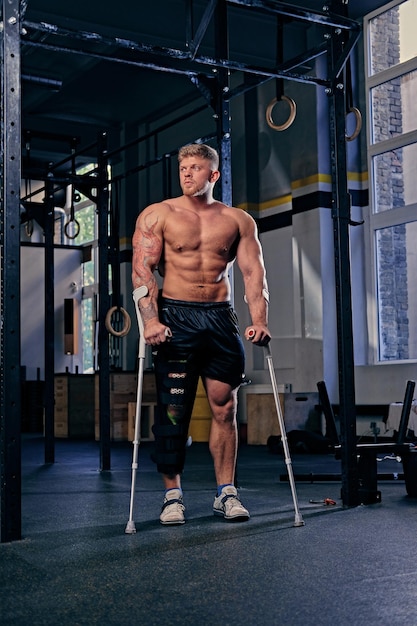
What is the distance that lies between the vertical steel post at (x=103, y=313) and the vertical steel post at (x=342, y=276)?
8.02 feet

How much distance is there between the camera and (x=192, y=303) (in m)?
3.76

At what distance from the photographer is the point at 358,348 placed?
9523mm

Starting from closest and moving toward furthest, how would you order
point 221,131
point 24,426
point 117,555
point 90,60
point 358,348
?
point 117,555
point 221,131
point 358,348
point 90,60
point 24,426

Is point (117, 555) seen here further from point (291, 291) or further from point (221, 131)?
point (291, 291)

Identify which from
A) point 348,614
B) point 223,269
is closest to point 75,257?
point 223,269

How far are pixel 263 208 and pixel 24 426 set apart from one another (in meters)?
5.93

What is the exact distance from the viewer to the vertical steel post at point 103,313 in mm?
6223

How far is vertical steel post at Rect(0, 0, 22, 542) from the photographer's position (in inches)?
129

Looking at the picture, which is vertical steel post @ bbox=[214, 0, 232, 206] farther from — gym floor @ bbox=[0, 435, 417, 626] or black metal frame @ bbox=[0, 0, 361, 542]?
gym floor @ bbox=[0, 435, 417, 626]

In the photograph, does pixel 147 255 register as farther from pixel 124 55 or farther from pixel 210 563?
pixel 124 55

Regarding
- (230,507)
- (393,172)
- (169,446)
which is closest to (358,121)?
(169,446)

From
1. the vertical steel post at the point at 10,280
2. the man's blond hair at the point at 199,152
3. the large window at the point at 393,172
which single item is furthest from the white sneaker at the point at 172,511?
the large window at the point at 393,172

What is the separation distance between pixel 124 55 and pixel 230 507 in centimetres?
512

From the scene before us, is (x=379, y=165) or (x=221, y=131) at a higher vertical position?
(x=379, y=165)
